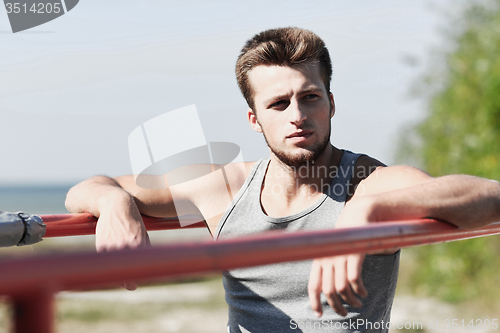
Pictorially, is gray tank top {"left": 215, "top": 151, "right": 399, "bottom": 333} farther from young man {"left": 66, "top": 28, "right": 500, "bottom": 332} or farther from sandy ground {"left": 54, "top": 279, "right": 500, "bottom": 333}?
sandy ground {"left": 54, "top": 279, "right": 500, "bottom": 333}

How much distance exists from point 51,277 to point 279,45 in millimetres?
1624

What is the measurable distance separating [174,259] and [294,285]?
46.2 inches

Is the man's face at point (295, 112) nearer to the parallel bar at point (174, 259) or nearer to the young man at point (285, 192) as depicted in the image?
the young man at point (285, 192)

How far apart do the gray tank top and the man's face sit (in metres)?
0.17

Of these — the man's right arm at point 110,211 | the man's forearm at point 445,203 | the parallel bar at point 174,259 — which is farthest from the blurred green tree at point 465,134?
the parallel bar at point 174,259

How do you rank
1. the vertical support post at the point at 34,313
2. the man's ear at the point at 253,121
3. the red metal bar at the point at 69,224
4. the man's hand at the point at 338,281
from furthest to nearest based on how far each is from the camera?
the man's ear at the point at 253,121 < the red metal bar at the point at 69,224 < the man's hand at the point at 338,281 < the vertical support post at the point at 34,313

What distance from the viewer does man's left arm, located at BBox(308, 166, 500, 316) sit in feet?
2.99

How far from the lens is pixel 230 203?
2.01m

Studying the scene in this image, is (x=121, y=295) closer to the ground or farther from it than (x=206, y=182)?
closer to the ground

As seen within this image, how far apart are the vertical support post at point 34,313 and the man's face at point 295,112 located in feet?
4.64

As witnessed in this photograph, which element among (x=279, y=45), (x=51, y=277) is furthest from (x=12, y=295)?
(x=279, y=45)

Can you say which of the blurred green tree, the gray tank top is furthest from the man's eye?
the blurred green tree

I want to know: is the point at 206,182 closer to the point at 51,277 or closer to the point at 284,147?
the point at 284,147

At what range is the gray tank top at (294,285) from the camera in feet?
5.43
